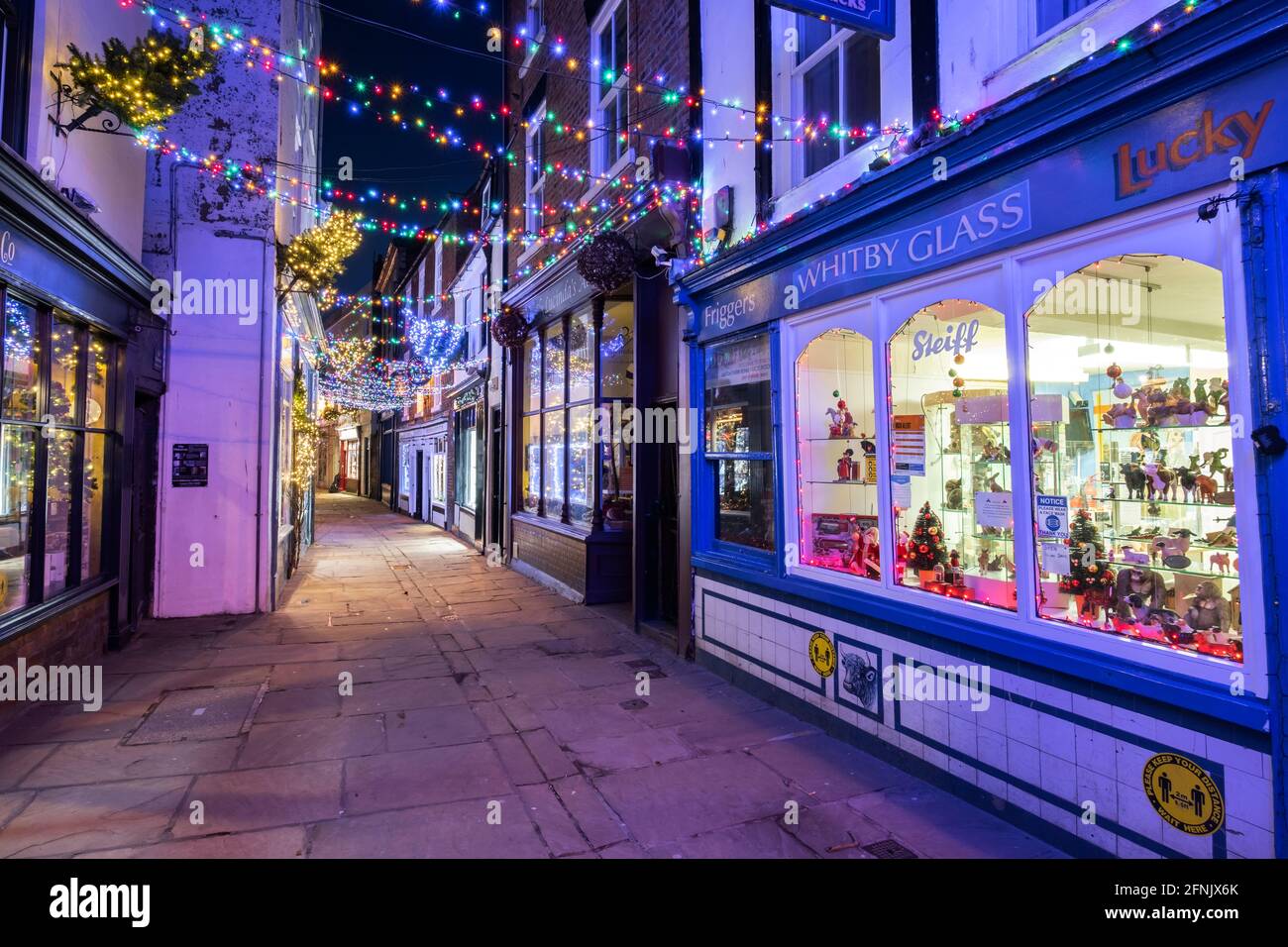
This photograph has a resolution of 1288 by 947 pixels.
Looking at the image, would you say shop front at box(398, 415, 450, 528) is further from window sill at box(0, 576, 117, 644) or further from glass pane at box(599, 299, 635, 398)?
window sill at box(0, 576, 117, 644)

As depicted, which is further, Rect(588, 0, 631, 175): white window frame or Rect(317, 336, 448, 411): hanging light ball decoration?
Rect(317, 336, 448, 411): hanging light ball decoration

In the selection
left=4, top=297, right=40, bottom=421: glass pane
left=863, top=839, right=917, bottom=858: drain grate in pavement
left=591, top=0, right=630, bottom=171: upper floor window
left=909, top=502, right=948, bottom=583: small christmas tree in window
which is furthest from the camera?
left=591, top=0, right=630, bottom=171: upper floor window

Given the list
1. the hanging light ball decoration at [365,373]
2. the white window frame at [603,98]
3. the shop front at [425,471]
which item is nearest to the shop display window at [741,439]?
the white window frame at [603,98]

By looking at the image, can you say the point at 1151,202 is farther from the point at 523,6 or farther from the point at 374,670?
the point at 523,6

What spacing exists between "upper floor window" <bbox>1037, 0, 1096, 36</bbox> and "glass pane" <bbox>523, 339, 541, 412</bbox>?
9013 millimetres

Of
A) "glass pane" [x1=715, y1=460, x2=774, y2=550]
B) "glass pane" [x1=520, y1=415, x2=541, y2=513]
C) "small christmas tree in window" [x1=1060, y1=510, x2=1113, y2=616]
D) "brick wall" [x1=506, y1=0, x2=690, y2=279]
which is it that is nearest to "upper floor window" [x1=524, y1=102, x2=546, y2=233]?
"brick wall" [x1=506, y1=0, x2=690, y2=279]

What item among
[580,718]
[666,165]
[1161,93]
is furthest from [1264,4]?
[580,718]

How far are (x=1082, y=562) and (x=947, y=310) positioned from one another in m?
1.79

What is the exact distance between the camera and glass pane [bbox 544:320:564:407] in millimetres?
11195

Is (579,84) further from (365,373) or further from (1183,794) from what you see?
(365,373)

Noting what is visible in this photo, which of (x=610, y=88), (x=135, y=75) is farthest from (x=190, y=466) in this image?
(x=610, y=88)

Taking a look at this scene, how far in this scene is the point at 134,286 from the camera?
25.2 feet

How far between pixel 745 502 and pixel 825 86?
11.6 feet
